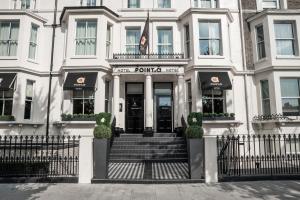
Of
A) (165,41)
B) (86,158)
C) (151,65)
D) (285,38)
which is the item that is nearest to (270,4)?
(285,38)

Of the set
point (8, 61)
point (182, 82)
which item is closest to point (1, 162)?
point (8, 61)

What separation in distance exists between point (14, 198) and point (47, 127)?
9.15 meters

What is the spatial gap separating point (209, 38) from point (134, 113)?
6931 mm

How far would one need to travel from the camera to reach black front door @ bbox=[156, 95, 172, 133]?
16609 mm

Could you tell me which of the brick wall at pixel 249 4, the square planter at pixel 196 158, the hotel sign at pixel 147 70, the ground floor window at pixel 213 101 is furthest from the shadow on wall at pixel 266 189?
the brick wall at pixel 249 4

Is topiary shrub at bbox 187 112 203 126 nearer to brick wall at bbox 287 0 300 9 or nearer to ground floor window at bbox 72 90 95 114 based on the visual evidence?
ground floor window at bbox 72 90 95 114

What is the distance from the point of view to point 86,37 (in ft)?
53.0

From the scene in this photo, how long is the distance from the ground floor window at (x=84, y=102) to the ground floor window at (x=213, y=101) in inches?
275

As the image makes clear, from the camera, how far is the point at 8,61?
51.0 feet

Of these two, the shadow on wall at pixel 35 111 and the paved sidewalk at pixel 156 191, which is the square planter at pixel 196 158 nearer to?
the paved sidewalk at pixel 156 191

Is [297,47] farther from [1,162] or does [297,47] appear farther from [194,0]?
[1,162]

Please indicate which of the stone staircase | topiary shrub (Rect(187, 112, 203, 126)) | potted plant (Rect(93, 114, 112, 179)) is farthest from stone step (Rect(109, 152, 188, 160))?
potted plant (Rect(93, 114, 112, 179))

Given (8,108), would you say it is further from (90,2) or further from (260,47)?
(260,47)

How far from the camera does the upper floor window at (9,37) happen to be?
15891mm
